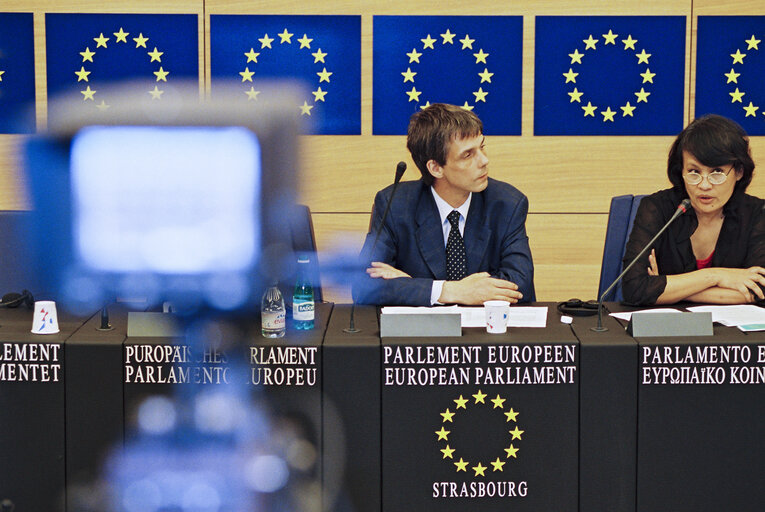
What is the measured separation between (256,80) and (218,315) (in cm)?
210

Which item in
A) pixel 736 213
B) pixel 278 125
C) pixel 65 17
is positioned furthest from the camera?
pixel 65 17

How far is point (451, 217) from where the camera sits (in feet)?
9.15

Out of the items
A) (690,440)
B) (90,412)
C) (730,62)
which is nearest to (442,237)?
(690,440)

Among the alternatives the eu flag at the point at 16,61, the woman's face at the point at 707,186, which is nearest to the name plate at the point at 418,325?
the woman's face at the point at 707,186

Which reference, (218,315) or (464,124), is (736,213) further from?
(218,315)

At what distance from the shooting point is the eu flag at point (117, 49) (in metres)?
3.92

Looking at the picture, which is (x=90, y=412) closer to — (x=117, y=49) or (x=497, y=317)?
(x=497, y=317)

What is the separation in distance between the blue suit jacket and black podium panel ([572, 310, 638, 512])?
0.69 metres

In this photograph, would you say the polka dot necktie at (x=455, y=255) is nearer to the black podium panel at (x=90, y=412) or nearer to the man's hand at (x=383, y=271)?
the man's hand at (x=383, y=271)

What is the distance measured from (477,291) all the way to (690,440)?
0.72 metres

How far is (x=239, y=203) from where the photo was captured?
179 cm

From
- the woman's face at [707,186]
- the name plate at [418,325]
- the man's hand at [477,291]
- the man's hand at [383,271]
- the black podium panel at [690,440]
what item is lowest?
the black podium panel at [690,440]

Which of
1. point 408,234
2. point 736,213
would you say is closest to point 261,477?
point 408,234

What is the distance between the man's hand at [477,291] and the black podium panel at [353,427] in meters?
0.54
